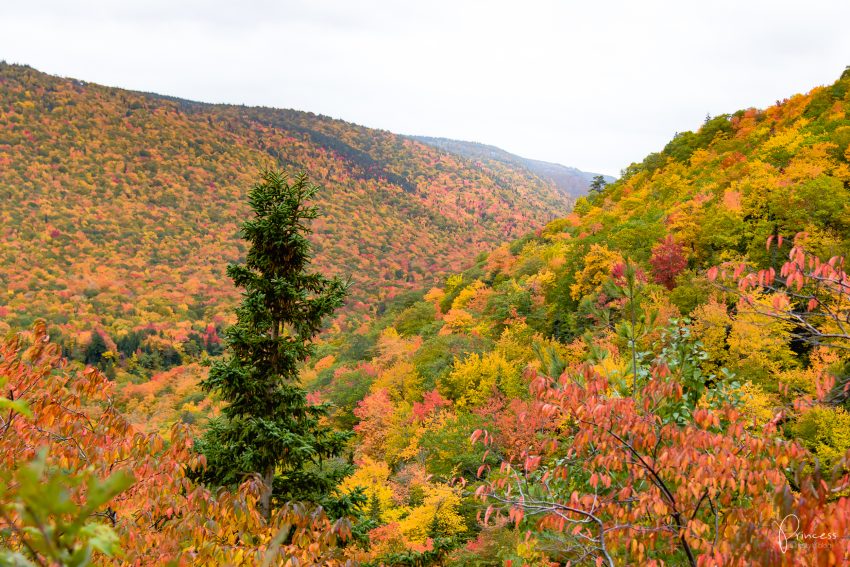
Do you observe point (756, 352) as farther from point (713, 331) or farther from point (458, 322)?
point (458, 322)

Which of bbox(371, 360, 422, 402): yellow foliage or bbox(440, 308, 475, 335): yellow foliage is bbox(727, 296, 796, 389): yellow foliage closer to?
bbox(371, 360, 422, 402): yellow foliage

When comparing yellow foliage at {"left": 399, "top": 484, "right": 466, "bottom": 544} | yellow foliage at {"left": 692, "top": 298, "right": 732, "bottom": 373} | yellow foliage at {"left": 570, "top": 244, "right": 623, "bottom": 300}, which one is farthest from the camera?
yellow foliage at {"left": 570, "top": 244, "right": 623, "bottom": 300}

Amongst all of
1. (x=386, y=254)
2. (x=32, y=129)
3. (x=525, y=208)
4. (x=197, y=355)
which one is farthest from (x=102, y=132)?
(x=525, y=208)

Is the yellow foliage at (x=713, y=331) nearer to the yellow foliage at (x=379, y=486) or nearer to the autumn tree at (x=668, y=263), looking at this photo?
the autumn tree at (x=668, y=263)

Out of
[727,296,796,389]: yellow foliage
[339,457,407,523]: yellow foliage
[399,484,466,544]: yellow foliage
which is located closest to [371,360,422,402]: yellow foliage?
[339,457,407,523]: yellow foliage

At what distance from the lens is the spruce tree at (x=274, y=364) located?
865 centimetres

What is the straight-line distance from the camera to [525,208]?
190 meters

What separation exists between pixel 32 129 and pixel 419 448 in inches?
7144

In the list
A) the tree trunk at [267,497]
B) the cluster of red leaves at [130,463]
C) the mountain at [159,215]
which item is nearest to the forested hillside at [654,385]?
the cluster of red leaves at [130,463]

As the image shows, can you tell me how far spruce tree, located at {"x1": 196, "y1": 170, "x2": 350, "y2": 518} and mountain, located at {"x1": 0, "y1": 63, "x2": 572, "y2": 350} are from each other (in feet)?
243

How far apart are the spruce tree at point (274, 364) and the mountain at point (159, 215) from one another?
243 ft

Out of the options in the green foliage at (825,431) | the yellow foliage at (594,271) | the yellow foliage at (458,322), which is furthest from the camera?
the yellow foliage at (458,322)

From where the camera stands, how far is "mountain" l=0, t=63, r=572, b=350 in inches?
3991

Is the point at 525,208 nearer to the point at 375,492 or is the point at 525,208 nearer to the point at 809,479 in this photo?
the point at 375,492
